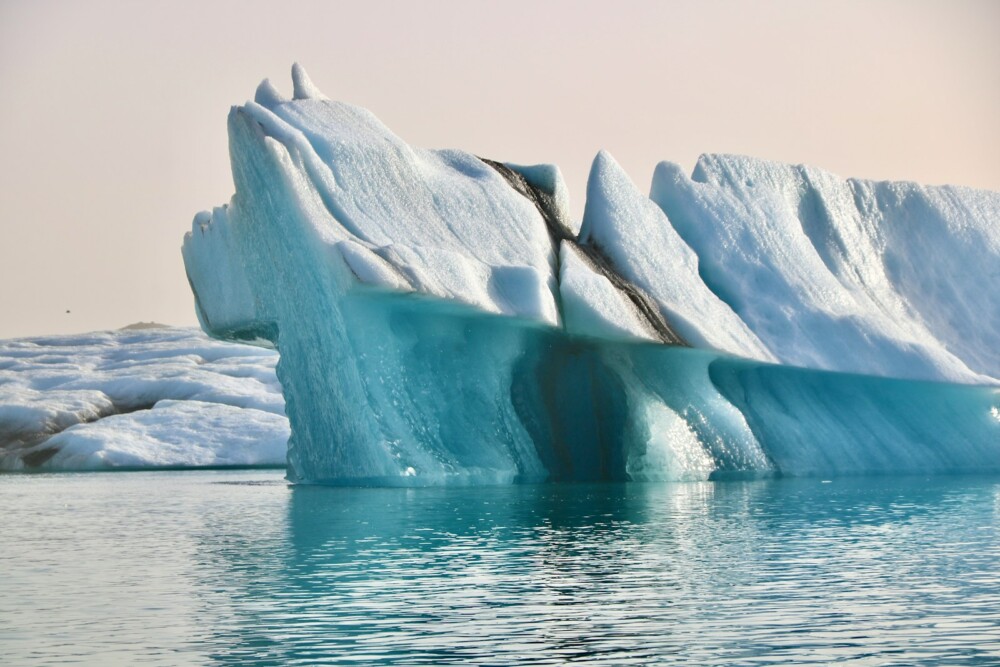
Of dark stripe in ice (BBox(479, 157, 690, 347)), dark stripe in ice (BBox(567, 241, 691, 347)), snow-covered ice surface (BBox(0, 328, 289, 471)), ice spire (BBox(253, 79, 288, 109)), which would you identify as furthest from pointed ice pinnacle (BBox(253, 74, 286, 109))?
snow-covered ice surface (BBox(0, 328, 289, 471))

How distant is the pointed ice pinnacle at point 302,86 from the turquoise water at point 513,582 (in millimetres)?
5495

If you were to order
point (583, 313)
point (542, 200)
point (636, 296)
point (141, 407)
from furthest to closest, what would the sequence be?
point (141, 407) → point (542, 200) → point (636, 296) → point (583, 313)

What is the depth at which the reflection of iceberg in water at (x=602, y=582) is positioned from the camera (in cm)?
595

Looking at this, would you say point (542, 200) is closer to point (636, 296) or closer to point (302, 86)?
point (636, 296)

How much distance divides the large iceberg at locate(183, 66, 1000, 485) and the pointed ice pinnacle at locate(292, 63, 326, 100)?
30 millimetres

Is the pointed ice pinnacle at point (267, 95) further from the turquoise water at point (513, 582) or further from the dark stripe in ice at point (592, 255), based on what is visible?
the turquoise water at point (513, 582)

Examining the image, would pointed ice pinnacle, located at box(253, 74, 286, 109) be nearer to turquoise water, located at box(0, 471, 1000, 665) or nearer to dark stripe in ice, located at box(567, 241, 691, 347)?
dark stripe in ice, located at box(567, 241, 691, 347)

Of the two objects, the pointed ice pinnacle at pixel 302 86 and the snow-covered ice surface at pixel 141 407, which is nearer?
the pointed ice pinnacle at pixel 302 86

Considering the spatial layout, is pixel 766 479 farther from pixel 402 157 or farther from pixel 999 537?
pixel 999 537

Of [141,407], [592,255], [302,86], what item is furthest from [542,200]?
[141,407]

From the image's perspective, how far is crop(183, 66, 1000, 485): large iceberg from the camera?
15195mm

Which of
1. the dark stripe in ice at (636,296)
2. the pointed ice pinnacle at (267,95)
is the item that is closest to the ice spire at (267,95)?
the pointed ice pinnacle at (267,95)

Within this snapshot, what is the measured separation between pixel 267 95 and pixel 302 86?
21.7 inches

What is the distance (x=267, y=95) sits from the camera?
16.7 metres
